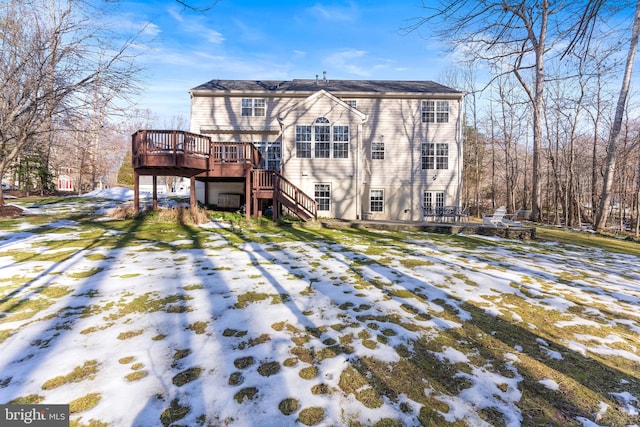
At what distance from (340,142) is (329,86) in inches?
197

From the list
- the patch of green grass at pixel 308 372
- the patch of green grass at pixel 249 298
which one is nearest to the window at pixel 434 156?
the patch of green grass at pixel 249 298

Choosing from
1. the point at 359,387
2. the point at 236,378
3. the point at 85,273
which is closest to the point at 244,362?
the point at 236,378

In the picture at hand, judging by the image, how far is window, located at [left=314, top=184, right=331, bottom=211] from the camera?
1375 cm

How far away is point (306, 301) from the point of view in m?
3.95

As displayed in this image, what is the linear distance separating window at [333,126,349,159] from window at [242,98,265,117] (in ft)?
15.0

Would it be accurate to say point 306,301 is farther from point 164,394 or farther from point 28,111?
point 28,111

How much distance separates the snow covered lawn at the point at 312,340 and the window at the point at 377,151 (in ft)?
33.8

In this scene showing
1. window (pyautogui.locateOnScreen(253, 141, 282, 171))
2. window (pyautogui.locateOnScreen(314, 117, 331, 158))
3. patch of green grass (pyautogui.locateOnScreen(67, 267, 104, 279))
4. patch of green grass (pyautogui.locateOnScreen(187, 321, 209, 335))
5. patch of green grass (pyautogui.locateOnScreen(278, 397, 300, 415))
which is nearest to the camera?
patch of green grass (pyautogui.locateOnScreen(278, 397, 300, 415))

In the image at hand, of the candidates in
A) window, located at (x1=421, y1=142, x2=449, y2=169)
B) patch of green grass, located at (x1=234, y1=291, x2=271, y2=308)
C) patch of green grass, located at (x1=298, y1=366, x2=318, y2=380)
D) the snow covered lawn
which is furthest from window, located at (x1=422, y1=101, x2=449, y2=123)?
patch of green grass, located at (x1=298, y1=366, x2=318, y2=380)

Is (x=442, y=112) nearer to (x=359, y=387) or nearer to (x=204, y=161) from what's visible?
(x=204, y=161)

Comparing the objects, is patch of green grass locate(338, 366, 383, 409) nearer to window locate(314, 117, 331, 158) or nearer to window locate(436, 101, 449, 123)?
window locate(314, 117, 331, 158)

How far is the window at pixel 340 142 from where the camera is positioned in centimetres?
1342

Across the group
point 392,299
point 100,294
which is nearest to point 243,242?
point 100,294

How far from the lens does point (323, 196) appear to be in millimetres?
13828
